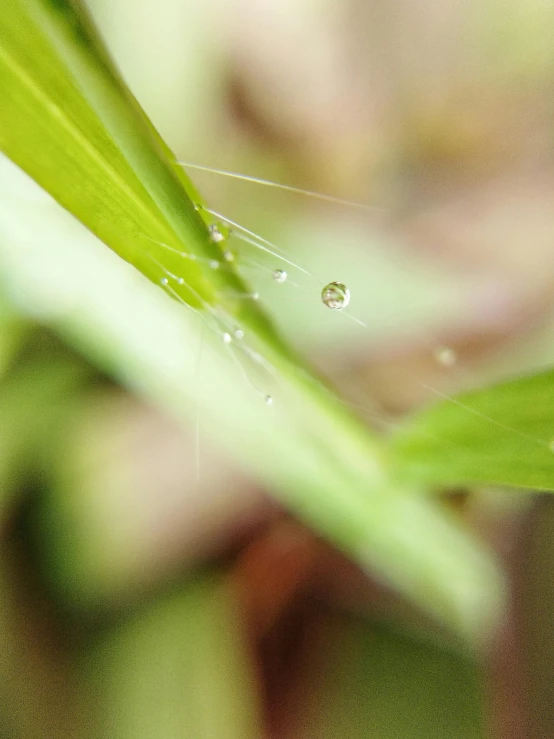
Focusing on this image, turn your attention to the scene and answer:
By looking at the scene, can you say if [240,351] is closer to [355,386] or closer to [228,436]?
[228,436]

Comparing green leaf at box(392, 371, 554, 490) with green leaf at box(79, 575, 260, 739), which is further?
green leaf at box(79, 575, 260, 739)

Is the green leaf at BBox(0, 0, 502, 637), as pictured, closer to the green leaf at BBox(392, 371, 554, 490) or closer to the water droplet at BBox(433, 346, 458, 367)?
the green leaf at BBox(392, 371, 554, 490)

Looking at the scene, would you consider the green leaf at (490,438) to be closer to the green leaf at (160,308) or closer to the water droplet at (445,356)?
the green leaf at (160,308)

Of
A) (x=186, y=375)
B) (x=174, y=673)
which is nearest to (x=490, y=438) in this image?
(x=186, y=375)

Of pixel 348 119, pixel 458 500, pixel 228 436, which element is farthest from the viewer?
pixel 348 119

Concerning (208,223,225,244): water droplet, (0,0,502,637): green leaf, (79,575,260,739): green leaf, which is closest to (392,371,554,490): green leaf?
(0,0,502,637): green leaf

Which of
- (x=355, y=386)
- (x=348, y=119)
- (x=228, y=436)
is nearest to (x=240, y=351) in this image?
(x=228, y=436)

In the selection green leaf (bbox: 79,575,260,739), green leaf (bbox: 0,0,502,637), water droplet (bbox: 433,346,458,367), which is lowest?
green leaf (bbox: 79,575,260,739)
